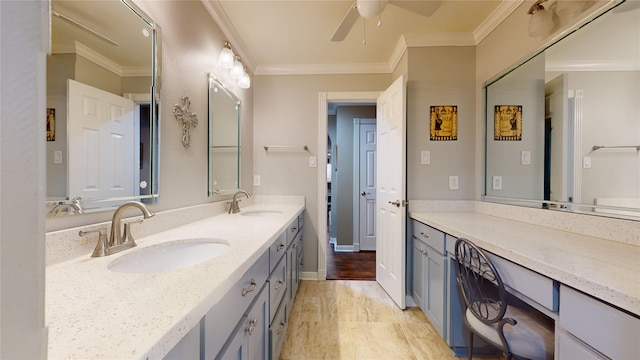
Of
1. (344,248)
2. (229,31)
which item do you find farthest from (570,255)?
(344,248)

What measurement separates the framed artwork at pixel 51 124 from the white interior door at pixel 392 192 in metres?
1.94

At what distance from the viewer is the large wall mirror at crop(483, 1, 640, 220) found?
1.04m

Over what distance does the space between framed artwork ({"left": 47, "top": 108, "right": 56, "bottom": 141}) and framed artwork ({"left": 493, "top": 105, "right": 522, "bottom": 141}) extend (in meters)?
2.51

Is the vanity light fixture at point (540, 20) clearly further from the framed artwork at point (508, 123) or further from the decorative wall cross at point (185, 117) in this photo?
the decorative wall cross at point (185, 117)

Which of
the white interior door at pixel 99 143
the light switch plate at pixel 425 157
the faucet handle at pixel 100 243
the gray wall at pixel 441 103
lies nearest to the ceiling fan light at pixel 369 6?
the gray wall at pixel 441 103

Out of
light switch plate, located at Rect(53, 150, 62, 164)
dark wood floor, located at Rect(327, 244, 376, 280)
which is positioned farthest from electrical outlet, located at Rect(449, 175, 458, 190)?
light switch plate, located at Rect(53, 150, 62, 164)

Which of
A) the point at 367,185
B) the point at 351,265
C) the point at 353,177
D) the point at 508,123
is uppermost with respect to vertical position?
the point at 508,123

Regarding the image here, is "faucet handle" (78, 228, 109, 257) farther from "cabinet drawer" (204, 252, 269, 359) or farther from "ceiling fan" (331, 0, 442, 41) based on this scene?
"ceiling fan" (331, 0, 442, 41)

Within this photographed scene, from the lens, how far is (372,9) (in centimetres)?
141

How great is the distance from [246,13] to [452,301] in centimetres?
247

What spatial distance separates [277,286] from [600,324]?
1.25 metres

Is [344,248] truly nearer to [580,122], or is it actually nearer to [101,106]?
[580,122]

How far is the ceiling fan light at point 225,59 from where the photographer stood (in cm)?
173

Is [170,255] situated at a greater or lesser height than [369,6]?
lesser
